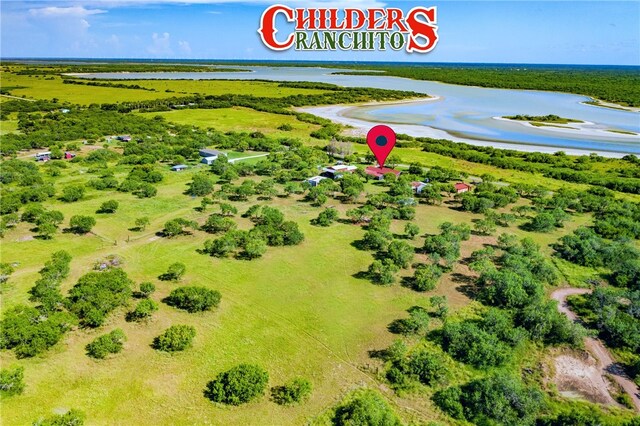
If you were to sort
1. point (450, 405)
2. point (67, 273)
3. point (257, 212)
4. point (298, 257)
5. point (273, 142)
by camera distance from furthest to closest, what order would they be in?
point (273, 142) → point (257, 212) → point (298, 257) → point (67, 273) → point (450, 405)

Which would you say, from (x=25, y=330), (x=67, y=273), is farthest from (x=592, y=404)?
(x=67, y=273)

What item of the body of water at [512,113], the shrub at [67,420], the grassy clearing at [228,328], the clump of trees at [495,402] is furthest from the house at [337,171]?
the shrub at [67,420]

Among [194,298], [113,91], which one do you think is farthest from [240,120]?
[194,298]

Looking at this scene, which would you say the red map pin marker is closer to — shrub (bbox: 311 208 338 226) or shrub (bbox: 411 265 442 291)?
shrub (bbox: 311 208 338 226)

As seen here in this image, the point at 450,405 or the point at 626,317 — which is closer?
the point at 450,405

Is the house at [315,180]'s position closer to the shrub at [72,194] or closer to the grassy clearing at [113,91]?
the shrub at [72,194]

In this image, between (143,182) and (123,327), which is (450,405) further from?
(143,182)

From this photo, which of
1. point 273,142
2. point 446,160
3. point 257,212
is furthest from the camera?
point 273,142

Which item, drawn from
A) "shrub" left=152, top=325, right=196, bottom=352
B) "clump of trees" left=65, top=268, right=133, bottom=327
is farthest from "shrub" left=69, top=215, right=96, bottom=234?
"shrub" left=152, top=325, right=196, bottom=352
